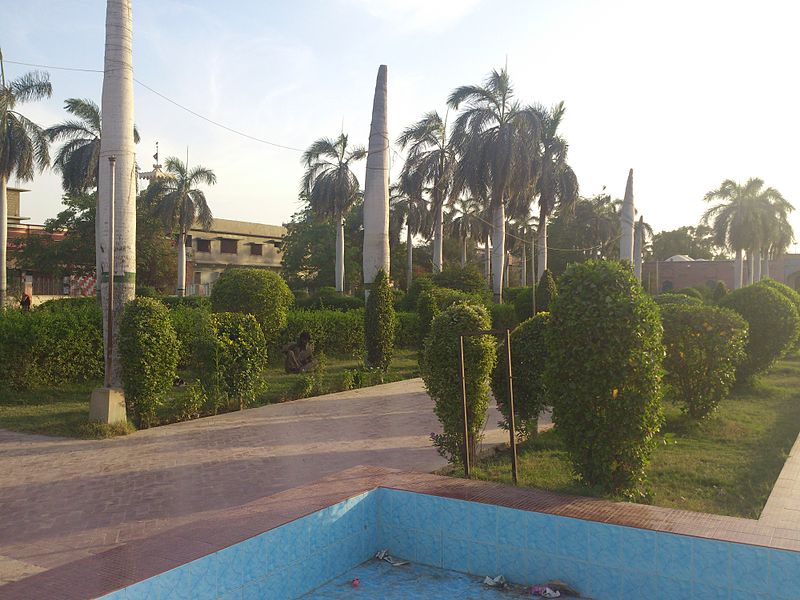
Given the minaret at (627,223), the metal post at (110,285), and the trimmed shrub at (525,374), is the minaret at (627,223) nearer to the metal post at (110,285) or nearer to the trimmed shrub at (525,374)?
the trimmed shrub at (525,374)

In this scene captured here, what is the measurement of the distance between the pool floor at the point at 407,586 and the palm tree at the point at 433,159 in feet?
91.2

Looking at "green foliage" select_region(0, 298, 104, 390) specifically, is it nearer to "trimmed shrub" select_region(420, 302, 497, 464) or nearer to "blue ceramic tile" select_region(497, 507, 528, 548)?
"trimmed shrub" select_region(420, 302, 497, 464)

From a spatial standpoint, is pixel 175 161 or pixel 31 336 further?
pixel 175 161

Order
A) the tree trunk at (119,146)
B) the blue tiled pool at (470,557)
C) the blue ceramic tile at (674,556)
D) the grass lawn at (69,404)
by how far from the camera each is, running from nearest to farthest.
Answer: the blue tiled pool at (470,557) < the blue ceramic tile at (674,556) < the grass lawn at (69,404) < the tree trunk at (119,146)

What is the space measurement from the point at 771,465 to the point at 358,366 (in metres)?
10.6

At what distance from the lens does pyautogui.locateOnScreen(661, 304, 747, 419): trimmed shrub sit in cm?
968

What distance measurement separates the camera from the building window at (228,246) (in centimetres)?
5144

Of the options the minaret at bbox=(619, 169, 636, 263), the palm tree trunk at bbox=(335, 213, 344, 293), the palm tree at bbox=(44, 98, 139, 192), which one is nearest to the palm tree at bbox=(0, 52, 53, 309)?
the palm tree at bbox=(44, 98, 139, 192)

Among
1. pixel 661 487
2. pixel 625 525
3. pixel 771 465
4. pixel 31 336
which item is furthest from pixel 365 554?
pixel 31 336

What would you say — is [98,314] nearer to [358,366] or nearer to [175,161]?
[358,366]

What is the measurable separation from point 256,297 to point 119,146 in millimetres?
6298

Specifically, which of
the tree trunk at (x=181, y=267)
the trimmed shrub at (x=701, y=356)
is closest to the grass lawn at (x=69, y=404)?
the trimmed shrub at (x=701, y=356)

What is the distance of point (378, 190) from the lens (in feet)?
58.0

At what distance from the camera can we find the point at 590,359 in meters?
5.68
